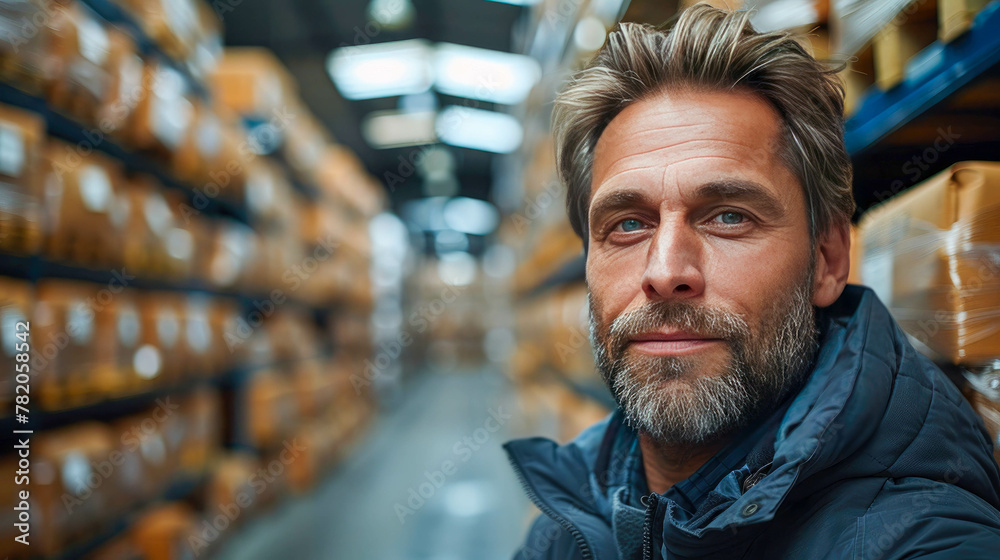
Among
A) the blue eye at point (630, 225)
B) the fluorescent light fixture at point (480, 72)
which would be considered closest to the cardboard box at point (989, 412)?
the blue eye at point (630, 225)

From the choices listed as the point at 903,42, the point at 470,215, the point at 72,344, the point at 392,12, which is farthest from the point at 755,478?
the point at 470,215

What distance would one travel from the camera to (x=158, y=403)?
11.8ft

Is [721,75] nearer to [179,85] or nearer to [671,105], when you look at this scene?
[671,105]

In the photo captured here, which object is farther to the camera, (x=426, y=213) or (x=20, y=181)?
(x=426, y=213)

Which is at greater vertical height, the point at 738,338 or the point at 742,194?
the point at 742,194

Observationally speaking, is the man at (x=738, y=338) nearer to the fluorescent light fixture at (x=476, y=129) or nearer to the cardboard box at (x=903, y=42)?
the cardboard box at (x=903, y=42)

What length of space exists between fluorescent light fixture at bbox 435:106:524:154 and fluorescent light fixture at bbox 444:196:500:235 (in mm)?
4723

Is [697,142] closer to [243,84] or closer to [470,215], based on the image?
[243,84]

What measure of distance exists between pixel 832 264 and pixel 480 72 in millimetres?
8701

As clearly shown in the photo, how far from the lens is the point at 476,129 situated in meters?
12.1

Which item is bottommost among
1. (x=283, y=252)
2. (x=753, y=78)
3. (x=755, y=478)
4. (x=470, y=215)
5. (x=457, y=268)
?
(x=755, y=478)

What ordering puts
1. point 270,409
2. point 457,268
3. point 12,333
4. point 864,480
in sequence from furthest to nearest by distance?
point 457,268, point 270,409, point 12,333, point 864,480

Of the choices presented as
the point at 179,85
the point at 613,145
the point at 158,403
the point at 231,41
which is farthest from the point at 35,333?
the point at 231,41

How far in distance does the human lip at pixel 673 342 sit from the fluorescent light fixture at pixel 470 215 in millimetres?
16781
